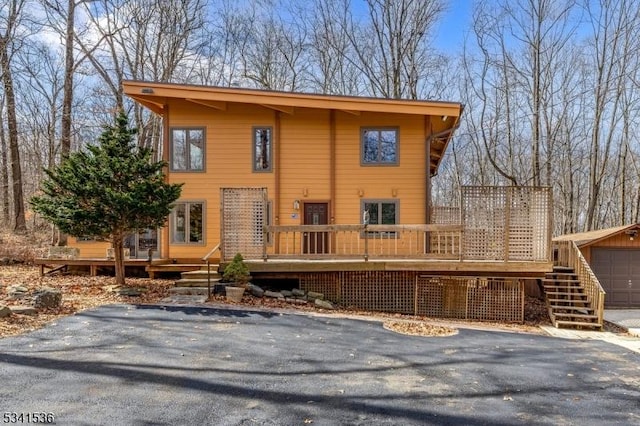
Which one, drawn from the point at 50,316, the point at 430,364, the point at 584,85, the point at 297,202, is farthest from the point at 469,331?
the point at 584,85

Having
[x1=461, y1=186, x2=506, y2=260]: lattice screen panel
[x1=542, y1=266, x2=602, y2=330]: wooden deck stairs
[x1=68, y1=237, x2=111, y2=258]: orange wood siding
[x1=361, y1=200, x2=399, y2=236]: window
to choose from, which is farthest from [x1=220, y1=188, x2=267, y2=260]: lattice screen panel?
[x1=542, y1=266, x2=602, y2=330]: wooden deck stairs

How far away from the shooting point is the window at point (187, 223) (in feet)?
39.7

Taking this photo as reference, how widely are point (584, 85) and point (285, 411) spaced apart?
79.9ft

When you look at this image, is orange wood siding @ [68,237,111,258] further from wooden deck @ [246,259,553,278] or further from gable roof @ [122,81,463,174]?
wooden deck @ [246,259,553,278]

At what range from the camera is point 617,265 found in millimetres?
13781

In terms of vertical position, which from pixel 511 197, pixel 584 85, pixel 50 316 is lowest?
pixel 50 316

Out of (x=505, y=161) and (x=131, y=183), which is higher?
(x=505, y=161)

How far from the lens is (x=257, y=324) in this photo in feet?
23.0

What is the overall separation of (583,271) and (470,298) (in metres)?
3.29

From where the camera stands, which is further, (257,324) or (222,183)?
(222,183)

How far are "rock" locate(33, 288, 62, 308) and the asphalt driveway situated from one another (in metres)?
0.74

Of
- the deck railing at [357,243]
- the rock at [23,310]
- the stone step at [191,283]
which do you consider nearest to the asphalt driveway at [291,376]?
the rock at [23,310]

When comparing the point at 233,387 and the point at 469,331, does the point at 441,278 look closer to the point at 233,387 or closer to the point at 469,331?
the point at 469,331

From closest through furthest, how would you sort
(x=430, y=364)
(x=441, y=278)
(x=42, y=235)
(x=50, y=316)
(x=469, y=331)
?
(x=430, y=364) → (x=50, y=316) → (x=469, y=331) → (x=441, y=278) → (x=42, y=235)
